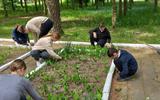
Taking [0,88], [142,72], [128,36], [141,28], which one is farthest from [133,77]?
[141,28]

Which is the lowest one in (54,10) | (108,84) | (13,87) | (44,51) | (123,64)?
(108,84)

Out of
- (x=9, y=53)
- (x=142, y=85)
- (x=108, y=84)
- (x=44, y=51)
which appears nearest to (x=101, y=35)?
(x=44, y=51)

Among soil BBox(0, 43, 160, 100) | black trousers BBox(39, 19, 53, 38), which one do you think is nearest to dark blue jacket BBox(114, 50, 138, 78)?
soil BBox(0, 43, 160, 100)

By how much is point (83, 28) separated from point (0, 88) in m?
15.1

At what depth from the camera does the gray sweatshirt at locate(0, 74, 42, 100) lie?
16.7 ft

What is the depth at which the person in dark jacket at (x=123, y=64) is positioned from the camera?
9320mm

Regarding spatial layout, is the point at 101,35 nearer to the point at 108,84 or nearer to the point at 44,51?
the point at 44,51

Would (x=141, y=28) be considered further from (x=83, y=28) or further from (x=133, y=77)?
(x=133, y=77)

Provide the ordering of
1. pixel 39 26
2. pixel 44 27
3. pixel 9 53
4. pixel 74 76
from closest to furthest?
pixel 74 76, pixel 44 27, pixel 39 26, pixel 9 53

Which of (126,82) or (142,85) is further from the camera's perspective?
(126,82)

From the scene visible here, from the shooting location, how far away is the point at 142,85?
29.8 feet

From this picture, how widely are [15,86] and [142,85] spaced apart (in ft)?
15.1

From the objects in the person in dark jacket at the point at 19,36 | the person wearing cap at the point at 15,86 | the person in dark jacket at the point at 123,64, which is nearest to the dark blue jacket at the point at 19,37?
the person in dark jacket at the point at 19,36

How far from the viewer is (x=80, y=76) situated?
9609mm
